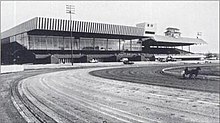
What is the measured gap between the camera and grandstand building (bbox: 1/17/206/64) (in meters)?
66.8

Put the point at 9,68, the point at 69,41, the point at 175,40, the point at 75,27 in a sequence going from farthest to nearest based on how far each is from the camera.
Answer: the point at 175,40 → the point at 69,41 → the point at 75,27 → the point at 9,68

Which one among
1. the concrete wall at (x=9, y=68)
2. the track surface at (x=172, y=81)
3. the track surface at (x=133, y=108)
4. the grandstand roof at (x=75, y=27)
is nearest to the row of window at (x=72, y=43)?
the grandstand roof at (x=75, y=27)

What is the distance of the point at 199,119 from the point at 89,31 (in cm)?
6714

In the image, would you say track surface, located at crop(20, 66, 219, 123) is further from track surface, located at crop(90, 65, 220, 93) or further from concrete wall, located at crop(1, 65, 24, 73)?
concrete wall, located at crop(1, 65, 24, 73)

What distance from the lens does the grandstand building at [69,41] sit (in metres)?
66.8

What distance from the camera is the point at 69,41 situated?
7919 cm

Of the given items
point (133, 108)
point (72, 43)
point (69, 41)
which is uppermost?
point (69, 41)

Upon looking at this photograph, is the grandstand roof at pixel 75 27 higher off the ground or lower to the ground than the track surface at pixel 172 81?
higher

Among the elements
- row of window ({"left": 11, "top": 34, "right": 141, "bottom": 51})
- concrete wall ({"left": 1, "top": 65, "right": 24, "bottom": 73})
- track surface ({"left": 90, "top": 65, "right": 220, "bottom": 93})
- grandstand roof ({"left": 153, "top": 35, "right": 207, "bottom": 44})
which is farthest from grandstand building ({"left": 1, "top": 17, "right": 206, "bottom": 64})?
track surface ({"left": 90, "top": 65, "right": 220, "bottom": 93})

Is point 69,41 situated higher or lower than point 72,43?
higher

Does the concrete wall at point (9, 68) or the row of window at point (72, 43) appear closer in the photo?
the concrete wall at point (9, 68)

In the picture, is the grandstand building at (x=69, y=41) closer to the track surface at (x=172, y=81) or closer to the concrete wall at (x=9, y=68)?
the concrete wall at (x=9, y=68)

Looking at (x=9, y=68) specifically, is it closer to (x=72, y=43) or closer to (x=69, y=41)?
(x=69, y=41)

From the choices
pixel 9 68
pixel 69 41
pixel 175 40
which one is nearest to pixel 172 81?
pixel 9 68
